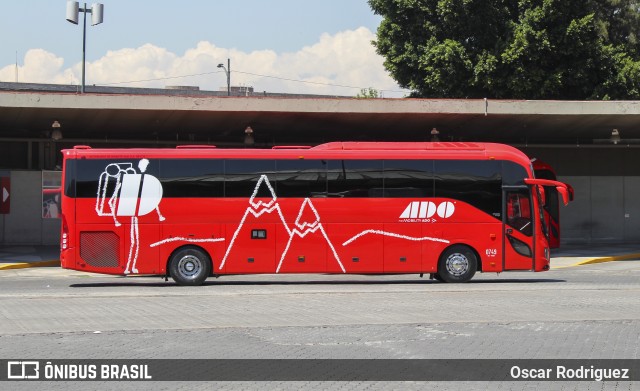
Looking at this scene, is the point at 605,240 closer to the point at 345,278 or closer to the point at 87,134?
the point at 345,278

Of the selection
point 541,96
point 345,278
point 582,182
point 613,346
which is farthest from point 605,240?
point 613,346

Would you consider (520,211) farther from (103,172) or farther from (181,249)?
(103,172)

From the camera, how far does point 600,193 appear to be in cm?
3856

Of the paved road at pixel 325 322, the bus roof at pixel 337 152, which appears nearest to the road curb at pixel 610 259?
the paved road at pixel 325 322

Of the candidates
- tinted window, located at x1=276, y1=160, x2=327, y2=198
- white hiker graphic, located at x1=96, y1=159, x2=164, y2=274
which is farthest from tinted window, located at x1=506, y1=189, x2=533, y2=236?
white hiker graphic, located at x1=96, y1=159, x2=164, y2=274

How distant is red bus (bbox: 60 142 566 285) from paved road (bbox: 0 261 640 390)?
70cm

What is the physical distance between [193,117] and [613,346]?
20410mm

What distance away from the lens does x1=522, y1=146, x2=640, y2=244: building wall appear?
126ft

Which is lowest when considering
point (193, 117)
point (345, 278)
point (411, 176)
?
point (345, 278)

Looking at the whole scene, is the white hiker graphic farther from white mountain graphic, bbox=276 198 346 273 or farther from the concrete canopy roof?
the concrete canopy roof

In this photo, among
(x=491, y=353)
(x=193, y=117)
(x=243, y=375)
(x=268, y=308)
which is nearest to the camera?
(x=243, y=375)

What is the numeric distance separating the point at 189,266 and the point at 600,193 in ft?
73.4

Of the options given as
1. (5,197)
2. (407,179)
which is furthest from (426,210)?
(5,197)

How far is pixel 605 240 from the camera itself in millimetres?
38469
